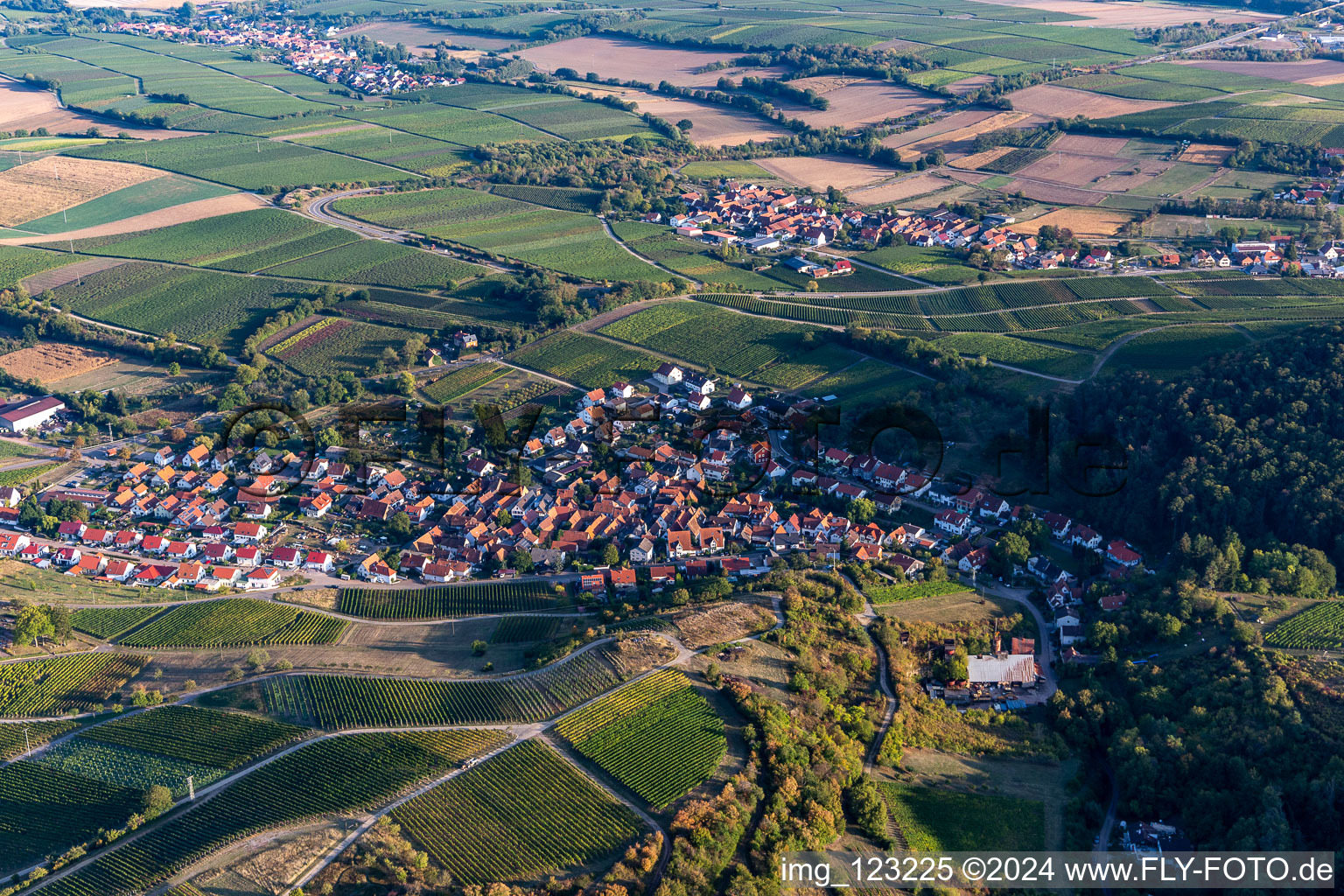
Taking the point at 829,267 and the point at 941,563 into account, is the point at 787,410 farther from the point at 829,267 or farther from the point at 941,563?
the point at 829,267

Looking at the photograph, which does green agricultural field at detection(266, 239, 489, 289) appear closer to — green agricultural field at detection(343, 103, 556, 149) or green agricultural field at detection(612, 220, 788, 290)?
green agricultural field at detection(612, 220, 788, 290)

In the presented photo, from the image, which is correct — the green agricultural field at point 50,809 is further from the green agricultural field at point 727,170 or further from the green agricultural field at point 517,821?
the green agricultural field at point 727,170

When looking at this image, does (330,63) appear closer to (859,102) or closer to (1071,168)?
(859,102)

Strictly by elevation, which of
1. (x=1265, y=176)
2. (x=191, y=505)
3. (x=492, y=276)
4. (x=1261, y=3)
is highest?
(x=1261, y=3)

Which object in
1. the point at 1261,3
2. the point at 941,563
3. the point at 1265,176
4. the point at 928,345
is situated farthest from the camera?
the point at 1261,3

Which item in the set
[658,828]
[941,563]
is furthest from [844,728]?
[941,563]

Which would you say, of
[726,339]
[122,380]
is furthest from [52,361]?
[726,339]

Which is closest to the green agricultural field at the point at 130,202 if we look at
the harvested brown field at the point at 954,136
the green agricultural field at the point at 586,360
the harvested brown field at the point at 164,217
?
the harvested brown field at the point at 164,217
